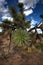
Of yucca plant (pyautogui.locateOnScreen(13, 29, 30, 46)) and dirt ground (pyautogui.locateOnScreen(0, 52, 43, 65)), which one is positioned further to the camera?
dirt ground (pyautogui.locateOnScreen(0, 52, 43, 65))

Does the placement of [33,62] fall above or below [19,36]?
below

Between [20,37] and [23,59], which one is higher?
[20,37]

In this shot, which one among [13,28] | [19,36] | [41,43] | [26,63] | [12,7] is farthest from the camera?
[26,63]

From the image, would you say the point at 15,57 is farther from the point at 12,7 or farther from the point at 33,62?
the point at 12,7

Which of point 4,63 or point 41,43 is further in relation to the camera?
point 4,63

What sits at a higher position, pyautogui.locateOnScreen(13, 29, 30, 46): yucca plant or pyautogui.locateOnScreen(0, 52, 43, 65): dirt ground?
pyautogui.locateOnScreen(13, 29, 30, 46): yucca plant

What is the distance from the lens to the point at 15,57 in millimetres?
6695

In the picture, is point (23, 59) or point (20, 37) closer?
point (20, 37)

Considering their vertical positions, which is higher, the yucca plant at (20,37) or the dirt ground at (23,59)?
the yucca plant at (20,37)

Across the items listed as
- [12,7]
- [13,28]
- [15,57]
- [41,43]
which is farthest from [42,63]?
[13,28]

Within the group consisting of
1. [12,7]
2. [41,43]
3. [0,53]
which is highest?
[12,7]

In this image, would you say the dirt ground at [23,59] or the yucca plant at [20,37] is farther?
the dirt ground at [23,59]

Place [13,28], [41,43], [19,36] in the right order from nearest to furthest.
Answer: [19,36] < [13,28] < [41,43]

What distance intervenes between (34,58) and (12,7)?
363cm
